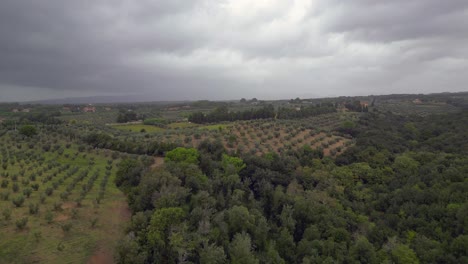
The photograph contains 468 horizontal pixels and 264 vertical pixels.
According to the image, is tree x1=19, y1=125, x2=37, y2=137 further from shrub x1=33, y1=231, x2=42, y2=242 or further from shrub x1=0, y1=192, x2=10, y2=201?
shrub x1=33, y1=231, x2=42, y2=242

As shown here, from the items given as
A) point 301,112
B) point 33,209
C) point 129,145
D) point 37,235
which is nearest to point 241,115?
point 301,112

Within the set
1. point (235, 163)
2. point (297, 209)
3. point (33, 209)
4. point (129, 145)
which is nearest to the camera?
point (33, 209)

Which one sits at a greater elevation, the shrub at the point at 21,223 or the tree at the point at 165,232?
the shrub at the point at 21,223

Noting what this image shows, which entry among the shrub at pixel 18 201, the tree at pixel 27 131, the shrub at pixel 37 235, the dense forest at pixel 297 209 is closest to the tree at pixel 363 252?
the dense forest at pixel 297 209

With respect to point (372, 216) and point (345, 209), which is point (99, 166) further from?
point (372, 216)

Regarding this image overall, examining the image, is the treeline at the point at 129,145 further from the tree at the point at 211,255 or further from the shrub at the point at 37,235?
the tree at the point at 211,255

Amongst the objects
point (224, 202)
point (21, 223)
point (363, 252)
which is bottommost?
point (363, 252)

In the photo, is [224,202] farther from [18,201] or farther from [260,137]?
[260,137]
